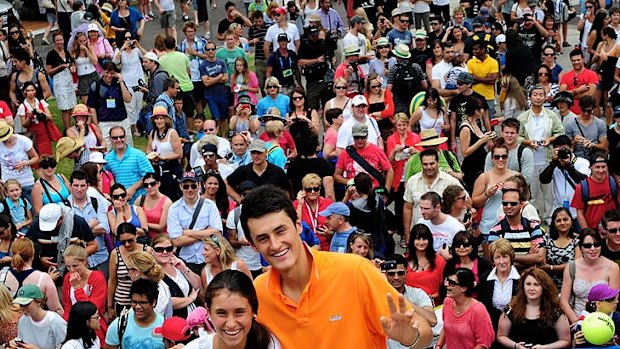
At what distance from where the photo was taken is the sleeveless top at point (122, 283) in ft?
32.7

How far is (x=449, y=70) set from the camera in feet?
50.2

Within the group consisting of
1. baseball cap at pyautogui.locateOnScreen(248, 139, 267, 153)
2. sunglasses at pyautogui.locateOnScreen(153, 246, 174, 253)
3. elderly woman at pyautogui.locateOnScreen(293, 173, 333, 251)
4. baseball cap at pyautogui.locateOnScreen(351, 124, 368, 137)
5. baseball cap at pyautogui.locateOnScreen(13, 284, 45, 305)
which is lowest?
elderly woman at pyautogui.locateOnScreen(293, 173, 333, 251)

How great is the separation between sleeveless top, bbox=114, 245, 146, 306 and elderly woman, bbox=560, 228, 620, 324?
12.4 ft

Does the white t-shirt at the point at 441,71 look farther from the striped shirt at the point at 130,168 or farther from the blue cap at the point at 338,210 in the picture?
the blue cap at the point at 338,210

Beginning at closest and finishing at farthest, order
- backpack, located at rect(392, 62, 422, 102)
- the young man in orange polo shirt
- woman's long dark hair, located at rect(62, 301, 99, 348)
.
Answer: the young man in orange polo shirt < woman's long dark hair, located at rect(62, 301, 99, 348) < backpack, located at rect(392, 62, 422, 102)

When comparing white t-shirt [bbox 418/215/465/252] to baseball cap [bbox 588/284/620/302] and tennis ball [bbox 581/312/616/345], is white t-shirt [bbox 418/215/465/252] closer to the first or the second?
baseball cap [bbox 588/284/620/302]

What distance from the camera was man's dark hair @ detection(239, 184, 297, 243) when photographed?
446 centimetres

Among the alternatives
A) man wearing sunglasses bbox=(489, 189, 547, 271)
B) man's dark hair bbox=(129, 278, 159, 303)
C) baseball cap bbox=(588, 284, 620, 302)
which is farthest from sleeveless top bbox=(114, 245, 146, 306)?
baseball cap bbox=(588, 284, 620, 302)

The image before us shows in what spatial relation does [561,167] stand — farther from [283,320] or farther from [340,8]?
[340,8]

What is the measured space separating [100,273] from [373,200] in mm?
2807

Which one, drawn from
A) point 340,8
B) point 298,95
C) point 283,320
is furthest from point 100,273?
point 340,8

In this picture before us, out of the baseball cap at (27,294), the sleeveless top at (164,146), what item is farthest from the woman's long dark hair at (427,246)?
the sleeveless top at (164,146)

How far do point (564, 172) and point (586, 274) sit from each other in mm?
2696

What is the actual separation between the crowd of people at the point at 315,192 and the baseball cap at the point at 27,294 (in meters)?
0.03
